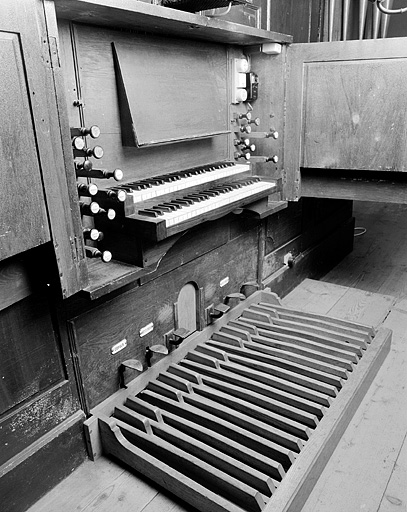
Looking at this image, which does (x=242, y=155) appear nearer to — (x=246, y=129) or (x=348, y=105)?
(x=246, y=129)

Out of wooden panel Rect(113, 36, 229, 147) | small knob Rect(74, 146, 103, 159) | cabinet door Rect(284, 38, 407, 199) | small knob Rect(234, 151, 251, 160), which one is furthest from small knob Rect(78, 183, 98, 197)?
cabinet door Rect(284, 38, 407, 199)

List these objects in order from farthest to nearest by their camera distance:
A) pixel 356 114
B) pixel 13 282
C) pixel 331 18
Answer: pixel 331 18
pixel 356 114
pixel 13 282

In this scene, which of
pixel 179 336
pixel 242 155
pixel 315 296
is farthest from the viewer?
pixel 315 296

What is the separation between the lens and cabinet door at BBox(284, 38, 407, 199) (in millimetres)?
2441

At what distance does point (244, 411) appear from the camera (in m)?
2.08

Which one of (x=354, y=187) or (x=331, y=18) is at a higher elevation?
(x=331, y=18)

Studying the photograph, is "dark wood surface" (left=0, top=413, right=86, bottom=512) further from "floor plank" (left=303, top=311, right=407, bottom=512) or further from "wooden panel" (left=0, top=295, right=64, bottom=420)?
"floor plank" (left=303, top=311, right=407, bottom=512)

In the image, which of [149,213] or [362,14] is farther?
[362,14]

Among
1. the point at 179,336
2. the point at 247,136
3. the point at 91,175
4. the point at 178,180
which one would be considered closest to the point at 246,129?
the point at 247,136

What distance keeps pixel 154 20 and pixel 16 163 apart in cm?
95

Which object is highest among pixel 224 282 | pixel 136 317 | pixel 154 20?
pixel 154 20

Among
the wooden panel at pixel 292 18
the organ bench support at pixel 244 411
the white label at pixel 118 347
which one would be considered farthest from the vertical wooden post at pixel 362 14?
the white label at pixel 118 347

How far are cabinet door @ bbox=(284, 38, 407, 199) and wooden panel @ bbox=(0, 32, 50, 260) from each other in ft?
5.82

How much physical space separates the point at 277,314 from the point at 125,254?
4.23ft
